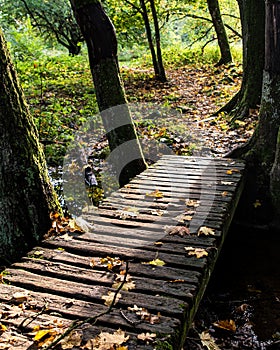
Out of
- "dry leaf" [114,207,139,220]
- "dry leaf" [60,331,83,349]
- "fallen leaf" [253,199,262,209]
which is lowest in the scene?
"fallen leaf" [253,199,262,209]

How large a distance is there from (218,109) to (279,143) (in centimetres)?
500

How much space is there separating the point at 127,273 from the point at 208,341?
3.92 feet

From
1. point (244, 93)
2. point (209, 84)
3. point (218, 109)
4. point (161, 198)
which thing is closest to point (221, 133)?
point (244, 93)

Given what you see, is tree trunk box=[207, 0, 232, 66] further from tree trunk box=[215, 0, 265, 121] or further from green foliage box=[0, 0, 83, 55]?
tree trunk box=[215, 0, 265, 121]

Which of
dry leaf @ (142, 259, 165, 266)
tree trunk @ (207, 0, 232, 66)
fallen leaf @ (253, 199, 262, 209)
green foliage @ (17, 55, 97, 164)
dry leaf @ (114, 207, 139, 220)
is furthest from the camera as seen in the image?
tree trunk @ (207, 0, 232, 66)

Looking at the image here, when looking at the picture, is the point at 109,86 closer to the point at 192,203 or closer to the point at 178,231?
the point at 192,203

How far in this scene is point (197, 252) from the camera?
3459 millimetres

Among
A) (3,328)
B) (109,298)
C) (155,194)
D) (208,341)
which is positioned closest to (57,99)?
(155,194)

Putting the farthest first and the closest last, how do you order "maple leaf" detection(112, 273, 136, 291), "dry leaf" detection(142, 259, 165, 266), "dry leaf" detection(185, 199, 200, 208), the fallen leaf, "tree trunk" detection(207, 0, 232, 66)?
1. "tree trunk" detection(207, 0, 232, 66)
2. the fallen leaf
3. "dry leaf" detection(185, 199, 200, 208)
4. "dry leaf" detection(142, 259, 165, 266)
5. "maple leaf" detection(112, 273, 136, 291)

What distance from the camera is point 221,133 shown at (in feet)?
27.1

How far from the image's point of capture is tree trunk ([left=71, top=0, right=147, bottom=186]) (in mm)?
5777

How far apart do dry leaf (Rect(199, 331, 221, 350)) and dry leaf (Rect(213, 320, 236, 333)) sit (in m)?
0.17

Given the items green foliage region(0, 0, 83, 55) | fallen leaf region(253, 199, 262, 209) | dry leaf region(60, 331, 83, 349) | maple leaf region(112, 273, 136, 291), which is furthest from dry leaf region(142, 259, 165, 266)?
green foliage region(0, 0, 83, 55)

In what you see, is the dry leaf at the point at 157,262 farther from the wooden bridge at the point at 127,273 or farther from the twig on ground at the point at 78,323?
the twig on ground at the point at 78,323
